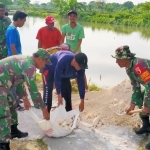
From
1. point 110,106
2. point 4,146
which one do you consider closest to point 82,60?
point 4,146

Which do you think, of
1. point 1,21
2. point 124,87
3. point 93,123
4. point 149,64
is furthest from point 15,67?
point 124,87

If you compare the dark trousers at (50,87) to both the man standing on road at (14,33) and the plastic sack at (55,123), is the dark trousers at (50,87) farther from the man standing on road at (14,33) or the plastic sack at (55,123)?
the man standing on road at (14,33)

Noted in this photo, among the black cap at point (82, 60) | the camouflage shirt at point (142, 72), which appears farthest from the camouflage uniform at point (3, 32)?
the camouflage shirt at point (142, 72)

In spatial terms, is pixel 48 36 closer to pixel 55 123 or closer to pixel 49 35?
pixel 49 35

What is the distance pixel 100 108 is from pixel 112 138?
3.22ft

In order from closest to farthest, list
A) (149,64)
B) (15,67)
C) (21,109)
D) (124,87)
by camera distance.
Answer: (15,67) < (149,64) < (21,109) < (124,87)

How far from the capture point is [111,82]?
9.38 meters

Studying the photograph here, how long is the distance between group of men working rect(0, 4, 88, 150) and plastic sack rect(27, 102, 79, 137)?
0.38 ft

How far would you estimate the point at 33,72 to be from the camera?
3.01m

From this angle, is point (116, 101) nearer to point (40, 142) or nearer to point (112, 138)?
point (112, 138)

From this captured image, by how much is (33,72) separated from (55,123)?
102 centimetres

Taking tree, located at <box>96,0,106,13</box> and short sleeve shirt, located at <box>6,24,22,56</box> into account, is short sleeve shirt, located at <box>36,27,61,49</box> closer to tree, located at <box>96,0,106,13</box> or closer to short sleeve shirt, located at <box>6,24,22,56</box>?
short sleeve shirt, located at <box>6,24,22,56</box>

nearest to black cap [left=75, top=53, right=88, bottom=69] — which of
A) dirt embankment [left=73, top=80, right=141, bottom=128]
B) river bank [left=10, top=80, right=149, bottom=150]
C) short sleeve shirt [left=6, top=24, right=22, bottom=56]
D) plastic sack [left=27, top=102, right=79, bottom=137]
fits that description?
plastic sack [left=27, top=102, right=79, bottom=137]

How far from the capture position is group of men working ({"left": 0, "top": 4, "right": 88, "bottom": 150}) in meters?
3.07
